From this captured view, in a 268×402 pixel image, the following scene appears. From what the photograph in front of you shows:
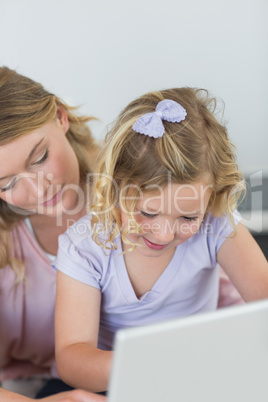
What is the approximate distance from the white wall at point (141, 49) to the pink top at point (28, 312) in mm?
460

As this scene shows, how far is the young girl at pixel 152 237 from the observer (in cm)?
92

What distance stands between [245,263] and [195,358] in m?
0.63

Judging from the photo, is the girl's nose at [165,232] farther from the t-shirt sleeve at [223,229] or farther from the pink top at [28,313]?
the pink top at [28,313]

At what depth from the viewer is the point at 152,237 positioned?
967 mm

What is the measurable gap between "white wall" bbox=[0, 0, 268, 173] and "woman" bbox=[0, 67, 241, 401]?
0.16 m

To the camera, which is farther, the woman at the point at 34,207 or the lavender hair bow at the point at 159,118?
the woman at the point at 34,207

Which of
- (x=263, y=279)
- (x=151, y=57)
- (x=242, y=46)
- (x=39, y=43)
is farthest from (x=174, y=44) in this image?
(x=263, y=279)

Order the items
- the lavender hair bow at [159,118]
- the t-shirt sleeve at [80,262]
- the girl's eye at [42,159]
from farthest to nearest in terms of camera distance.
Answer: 1. the girl's eye at [42,159]
2. the t-shirt sleeve at [80,262]
3. the lavender hair bow at [159,118]

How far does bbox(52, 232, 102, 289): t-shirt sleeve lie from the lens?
1.05 m

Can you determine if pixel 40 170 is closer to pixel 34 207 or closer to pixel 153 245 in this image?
pixel 34 207

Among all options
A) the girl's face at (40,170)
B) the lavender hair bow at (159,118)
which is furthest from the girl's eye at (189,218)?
the girl's face at (40,170)

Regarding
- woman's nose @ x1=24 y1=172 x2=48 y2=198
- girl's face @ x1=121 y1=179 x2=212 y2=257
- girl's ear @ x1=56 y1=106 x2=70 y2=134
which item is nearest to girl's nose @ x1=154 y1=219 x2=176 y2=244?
girl's face @ x1=121 y1=179 x2=212 y2=257

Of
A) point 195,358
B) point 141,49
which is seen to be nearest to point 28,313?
point 141,49

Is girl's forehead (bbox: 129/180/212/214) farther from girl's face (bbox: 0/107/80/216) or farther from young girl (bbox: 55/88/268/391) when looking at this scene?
girl's face (bbox: 0/107/80/216)
